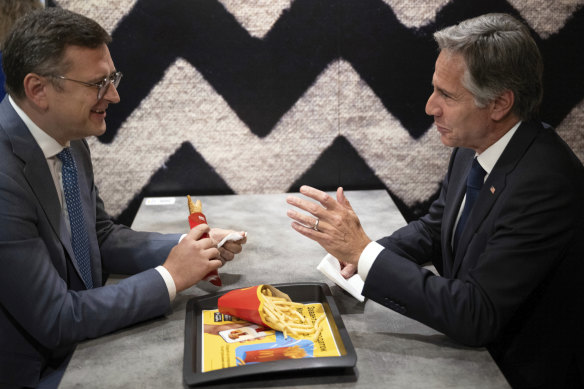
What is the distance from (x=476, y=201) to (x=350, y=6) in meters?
1.17

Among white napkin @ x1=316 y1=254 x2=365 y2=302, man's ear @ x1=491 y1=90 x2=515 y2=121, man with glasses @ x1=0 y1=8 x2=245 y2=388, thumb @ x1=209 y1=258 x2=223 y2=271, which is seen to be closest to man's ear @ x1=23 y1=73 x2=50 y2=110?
man with glasses @ x1=0 y1=8 x2=245 y2=388

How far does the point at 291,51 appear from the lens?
2529 millimetres

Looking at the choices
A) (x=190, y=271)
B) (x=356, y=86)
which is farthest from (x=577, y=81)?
(x=190, y=271)

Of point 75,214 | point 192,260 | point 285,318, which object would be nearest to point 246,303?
point 285,318

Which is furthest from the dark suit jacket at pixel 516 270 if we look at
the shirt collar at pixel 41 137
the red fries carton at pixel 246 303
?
the shirt collar at pixel 41 137

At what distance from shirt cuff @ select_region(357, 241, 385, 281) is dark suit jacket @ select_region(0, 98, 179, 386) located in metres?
0.49

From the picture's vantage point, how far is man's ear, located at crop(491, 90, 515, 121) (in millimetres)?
1620

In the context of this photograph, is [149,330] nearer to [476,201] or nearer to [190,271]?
[190,271]

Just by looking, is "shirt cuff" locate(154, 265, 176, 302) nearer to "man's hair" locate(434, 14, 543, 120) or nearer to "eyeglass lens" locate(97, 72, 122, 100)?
"eyeglass lens" locate(97, 72, 122, 100)

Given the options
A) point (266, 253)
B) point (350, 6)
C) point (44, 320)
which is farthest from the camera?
point (350, 6)

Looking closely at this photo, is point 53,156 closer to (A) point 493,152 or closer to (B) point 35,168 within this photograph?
(B) point 35,168

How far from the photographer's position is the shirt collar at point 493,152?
5.54 feet

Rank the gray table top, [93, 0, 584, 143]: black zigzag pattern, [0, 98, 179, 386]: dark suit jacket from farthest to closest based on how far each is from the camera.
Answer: [93, 0, 584, 143]: black zigzag pattern < [0, 98, 179, 386]: dark suit jacket < the gray table top

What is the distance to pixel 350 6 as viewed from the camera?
8.18ft
